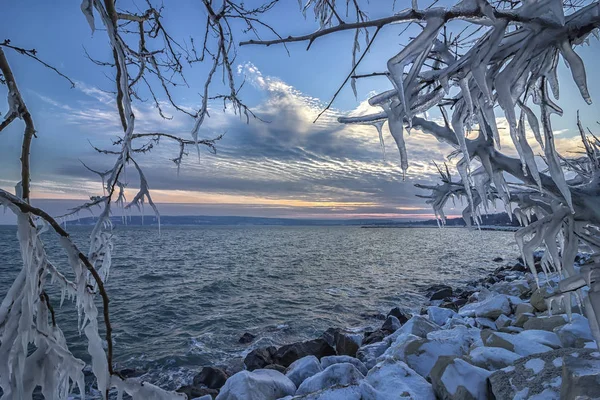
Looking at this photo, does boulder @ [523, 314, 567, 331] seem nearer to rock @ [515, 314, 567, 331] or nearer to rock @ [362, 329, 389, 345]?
rock @ [515, 314, 567, 331]

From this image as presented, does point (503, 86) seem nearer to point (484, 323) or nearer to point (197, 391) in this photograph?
point (197, 391)

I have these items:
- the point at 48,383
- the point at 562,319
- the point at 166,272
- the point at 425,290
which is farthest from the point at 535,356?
the point at 166,272

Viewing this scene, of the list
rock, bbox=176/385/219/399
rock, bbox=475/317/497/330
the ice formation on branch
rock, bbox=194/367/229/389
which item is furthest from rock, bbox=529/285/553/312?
rock, bbox=176/385/219/399

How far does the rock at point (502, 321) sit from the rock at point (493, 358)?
4.27 meters

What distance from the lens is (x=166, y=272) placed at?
957 inches

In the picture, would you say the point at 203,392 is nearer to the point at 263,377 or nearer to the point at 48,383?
the point at 263,377

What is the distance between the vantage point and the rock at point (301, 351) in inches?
314

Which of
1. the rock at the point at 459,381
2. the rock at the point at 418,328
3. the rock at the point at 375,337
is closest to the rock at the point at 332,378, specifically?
the rock at the point at 459,381

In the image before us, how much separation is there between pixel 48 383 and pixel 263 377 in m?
5.04

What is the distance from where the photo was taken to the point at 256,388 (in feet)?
16.8

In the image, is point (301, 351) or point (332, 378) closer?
point (332, 378)

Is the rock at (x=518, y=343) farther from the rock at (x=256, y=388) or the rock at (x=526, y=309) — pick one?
the rock at (x=526, y=309)

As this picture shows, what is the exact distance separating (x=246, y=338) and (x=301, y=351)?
8.67ft

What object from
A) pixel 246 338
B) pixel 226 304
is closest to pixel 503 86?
pixel 246 338
